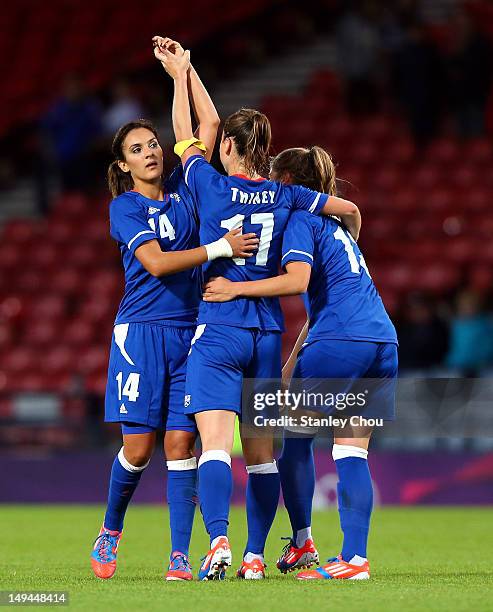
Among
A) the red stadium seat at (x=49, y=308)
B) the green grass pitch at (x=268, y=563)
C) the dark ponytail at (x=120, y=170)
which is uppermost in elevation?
the dark ponytail at (x=120, y=170)

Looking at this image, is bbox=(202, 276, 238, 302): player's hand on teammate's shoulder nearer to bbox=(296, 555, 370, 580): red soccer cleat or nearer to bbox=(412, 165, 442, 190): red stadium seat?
bbox=(296, 555, 370, 580): red soccer cleat

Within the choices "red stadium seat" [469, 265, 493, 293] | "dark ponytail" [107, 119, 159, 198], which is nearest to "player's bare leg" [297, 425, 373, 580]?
"dark ponytail" [107, 119, 159, 198]

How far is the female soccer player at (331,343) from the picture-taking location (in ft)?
18.8

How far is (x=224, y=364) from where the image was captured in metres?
5.72

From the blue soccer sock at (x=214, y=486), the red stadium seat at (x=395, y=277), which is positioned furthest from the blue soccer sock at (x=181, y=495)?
A: the red stadium seat at (x=395, y=277)

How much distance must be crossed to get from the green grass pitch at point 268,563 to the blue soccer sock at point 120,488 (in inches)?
10.7

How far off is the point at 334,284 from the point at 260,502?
1.00m

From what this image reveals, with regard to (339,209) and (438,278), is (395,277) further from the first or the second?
(339,209)

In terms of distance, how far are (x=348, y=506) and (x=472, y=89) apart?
950 centimetres

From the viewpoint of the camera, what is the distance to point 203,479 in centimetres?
568

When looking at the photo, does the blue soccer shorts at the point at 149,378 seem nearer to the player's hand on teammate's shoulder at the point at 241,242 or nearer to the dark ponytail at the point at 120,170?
the player's hand on teammate's shoulder at the point at 241,242

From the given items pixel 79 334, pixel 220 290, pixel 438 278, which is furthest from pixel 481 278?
pixel 220 290

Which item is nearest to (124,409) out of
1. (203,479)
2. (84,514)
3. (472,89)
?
(203,479)

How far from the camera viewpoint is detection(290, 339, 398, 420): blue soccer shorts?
19.0 ft
